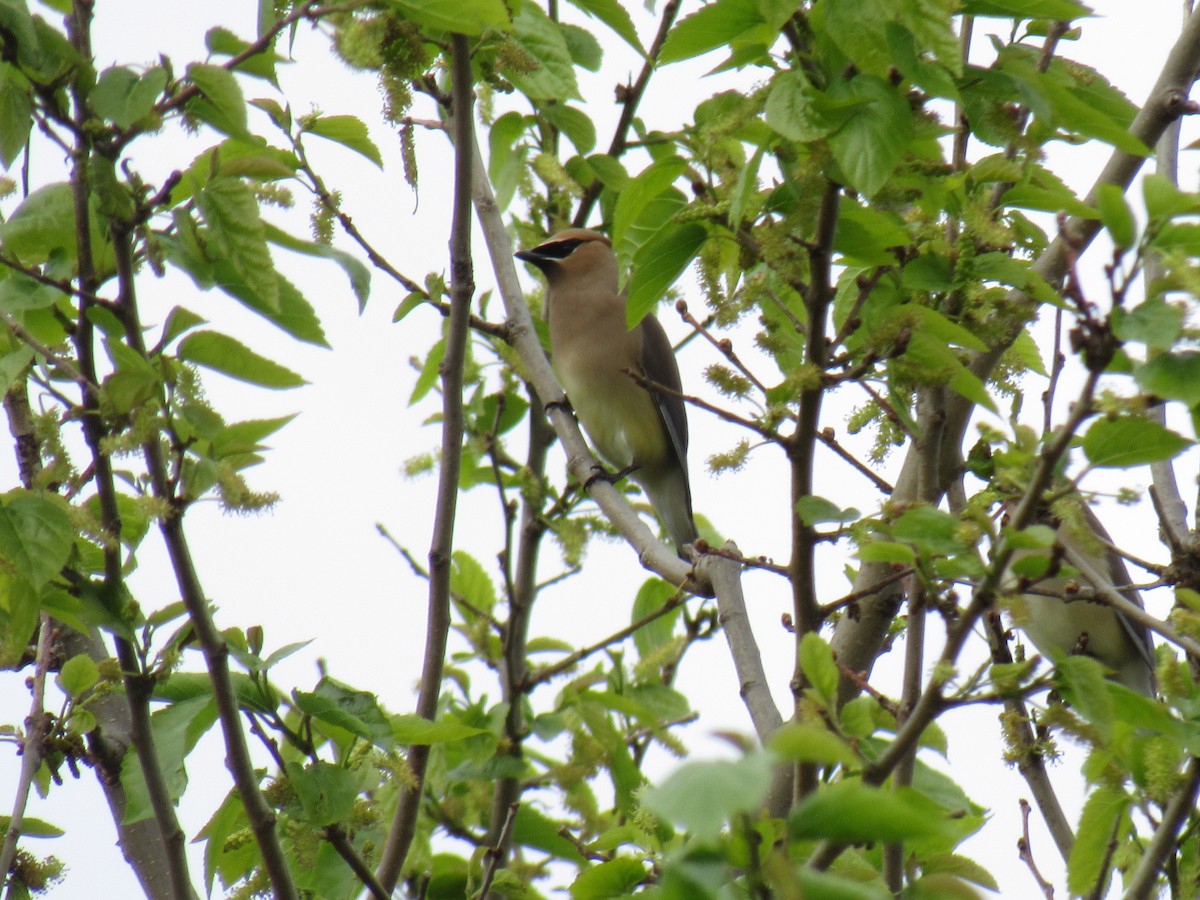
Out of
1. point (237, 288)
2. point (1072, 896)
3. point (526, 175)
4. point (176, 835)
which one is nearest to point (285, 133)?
point (237, 288)

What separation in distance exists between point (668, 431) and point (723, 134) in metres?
3.83

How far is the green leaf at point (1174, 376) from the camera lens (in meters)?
1.69

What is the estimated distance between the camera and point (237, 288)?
244 centimetres

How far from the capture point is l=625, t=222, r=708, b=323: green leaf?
231 centimetres

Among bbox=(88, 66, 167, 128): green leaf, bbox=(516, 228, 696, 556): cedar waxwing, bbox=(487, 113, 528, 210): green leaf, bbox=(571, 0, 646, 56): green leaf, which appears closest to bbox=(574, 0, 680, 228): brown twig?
bbox=(487, 113, 528, 210): green leaf

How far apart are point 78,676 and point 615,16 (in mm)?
1759

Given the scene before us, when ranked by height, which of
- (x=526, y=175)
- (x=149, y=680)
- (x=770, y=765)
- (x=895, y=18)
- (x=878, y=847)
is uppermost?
(x=526, y=175)

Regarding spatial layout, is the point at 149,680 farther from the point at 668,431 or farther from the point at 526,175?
the point at 668,431

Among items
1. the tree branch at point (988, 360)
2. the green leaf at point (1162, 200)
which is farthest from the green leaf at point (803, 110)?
the tree branch at point (988, 360)

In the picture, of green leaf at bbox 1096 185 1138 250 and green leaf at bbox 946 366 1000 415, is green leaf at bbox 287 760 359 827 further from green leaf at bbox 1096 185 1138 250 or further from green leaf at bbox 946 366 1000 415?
green leaf at bbox 1096 185 1138 250

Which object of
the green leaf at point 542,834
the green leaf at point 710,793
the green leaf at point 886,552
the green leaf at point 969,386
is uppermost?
the green leaf at point 969,386

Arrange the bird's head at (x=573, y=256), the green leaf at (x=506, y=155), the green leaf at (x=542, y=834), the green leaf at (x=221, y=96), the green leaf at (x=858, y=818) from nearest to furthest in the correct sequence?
the green leaf at (x=858, y=818) < the green leaf at (x=221, y=96) < the green leaf at (x=542, y=834) < the green leaf at (x=506, y=155) < the bird's head at (x=573, y=256)

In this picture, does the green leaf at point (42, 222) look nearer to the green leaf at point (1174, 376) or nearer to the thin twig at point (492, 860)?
the thin twig at point (492, 860)

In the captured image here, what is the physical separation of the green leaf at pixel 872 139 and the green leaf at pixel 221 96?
0.91m
